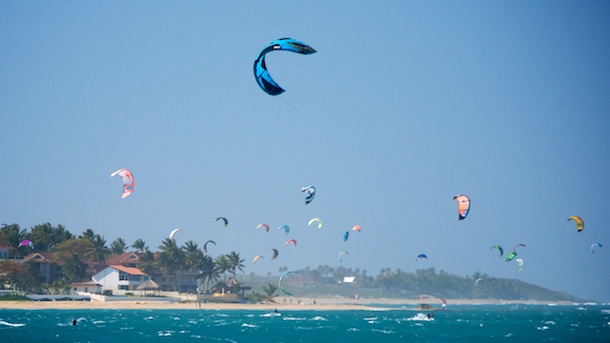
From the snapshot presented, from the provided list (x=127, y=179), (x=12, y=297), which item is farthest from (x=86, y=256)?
(x=127, y=179)

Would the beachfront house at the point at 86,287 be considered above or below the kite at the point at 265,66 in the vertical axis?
below

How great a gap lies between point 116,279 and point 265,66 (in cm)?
6453

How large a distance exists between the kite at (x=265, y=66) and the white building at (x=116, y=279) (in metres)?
63.5

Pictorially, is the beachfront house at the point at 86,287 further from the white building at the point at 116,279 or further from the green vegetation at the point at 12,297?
the green vegetation at the point at 12,297

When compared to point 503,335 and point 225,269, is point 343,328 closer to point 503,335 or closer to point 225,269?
point 503,335

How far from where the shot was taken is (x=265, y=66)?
35688mm

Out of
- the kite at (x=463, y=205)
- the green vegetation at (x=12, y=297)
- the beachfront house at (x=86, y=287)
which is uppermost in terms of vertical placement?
the kite at (x=463, y=205)

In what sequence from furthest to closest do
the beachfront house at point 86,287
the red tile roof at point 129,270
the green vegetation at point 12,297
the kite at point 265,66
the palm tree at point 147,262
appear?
the palm tree at point 147,262 → the red tile roof at point 129,270 → the beachfront house at point 86,287 → the green vegetation at point 12,297 → the kite at point 265,66

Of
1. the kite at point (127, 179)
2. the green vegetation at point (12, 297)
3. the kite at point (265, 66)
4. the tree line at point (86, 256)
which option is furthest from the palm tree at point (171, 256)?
the kite at point (265, 66)

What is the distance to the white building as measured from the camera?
94.1 m

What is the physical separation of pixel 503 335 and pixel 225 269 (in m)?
52.4

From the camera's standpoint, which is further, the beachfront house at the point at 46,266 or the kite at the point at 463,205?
the beachfront house at the point at 46,266

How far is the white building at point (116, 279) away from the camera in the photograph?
9412cm

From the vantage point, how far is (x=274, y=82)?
3506 centimetres
